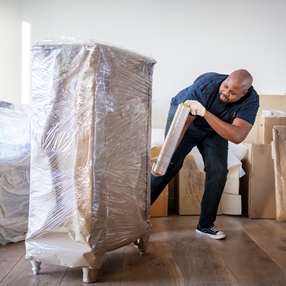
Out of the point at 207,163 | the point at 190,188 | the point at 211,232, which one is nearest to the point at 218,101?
the point at 207,163

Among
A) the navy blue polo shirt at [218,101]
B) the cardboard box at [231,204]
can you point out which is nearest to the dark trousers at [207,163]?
the navy blue polo shirt at [218,101]

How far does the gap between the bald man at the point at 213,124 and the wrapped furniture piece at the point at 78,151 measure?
0.48m

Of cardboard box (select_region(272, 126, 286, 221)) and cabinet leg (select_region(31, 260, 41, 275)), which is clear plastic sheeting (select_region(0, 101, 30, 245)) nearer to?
cabinet leg (select_region(31, 260, 41, 275))

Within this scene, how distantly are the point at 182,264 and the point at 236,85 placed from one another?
2.79ft

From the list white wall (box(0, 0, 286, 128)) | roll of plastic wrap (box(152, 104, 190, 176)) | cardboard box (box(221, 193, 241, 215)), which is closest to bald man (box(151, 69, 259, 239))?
roll of plastic wrap (box(152, 104, 190, 176))

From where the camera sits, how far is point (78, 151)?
1.35m

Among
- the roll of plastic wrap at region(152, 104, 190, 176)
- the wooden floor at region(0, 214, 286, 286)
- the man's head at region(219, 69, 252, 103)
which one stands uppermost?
the man's head at region(219, 69, 252, 103)

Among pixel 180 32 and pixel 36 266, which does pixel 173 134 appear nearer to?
pixel 36 266

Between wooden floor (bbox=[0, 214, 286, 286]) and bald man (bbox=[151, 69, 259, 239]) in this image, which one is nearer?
wooden floor (bbox=[0, 214, 286, 286])

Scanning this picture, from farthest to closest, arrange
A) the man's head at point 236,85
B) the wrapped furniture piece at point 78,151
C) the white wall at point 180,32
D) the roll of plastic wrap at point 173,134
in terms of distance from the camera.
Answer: the white wall at point 180,32
the man's head at point 236,85
the roll of plastic wrap at point 173,134
the wrapped furniture piece at point 78,151

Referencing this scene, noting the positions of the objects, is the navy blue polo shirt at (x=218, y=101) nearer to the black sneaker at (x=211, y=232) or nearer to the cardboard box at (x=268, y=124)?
the black sneaker at (x=211, y=232)

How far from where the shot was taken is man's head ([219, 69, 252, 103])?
176cm

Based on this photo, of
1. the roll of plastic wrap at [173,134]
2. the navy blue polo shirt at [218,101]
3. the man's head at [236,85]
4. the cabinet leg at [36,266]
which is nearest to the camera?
the cabinet leg at [36,266]

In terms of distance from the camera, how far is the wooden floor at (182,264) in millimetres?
1441
